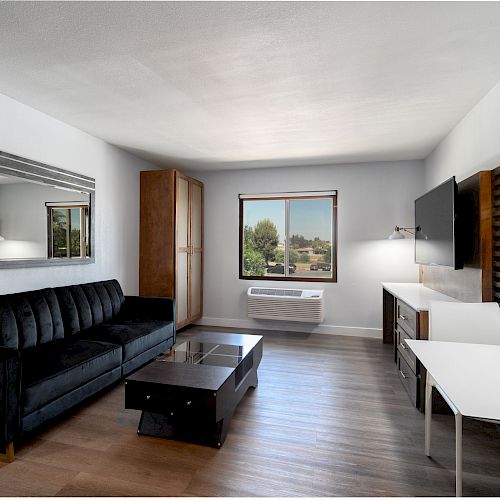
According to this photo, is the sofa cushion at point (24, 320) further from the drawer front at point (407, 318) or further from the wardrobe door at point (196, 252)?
the drawer front at point (407, 318)

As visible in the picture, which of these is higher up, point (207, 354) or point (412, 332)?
point (412, 332)

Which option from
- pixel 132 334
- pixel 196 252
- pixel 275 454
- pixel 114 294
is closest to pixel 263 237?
pixel 196 252

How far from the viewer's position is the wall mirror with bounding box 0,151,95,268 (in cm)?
286

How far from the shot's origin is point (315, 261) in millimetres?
5152

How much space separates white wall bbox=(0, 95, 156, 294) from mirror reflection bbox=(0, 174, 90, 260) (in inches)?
7.1

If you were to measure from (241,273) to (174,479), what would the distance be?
371 cm

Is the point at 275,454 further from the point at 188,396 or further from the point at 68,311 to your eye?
the point at 68,311

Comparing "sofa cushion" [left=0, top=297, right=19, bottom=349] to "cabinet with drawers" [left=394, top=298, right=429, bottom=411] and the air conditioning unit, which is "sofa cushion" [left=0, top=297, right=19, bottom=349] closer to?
"cabinet with drawers" [left=394, top=298, right=429, bottom=411]

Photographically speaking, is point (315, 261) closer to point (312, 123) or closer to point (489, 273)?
point (312, 123)

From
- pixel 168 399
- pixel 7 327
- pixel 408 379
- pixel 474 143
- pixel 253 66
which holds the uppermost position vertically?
pixel 253 66

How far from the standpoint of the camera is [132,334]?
315 cm

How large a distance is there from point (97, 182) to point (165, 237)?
3.55ft

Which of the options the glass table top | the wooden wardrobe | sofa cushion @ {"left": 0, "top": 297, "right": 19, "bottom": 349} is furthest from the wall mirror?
the glass table top

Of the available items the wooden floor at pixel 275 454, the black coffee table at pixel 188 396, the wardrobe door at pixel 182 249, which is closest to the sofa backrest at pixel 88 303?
the wooden floor at pixel 275 454
